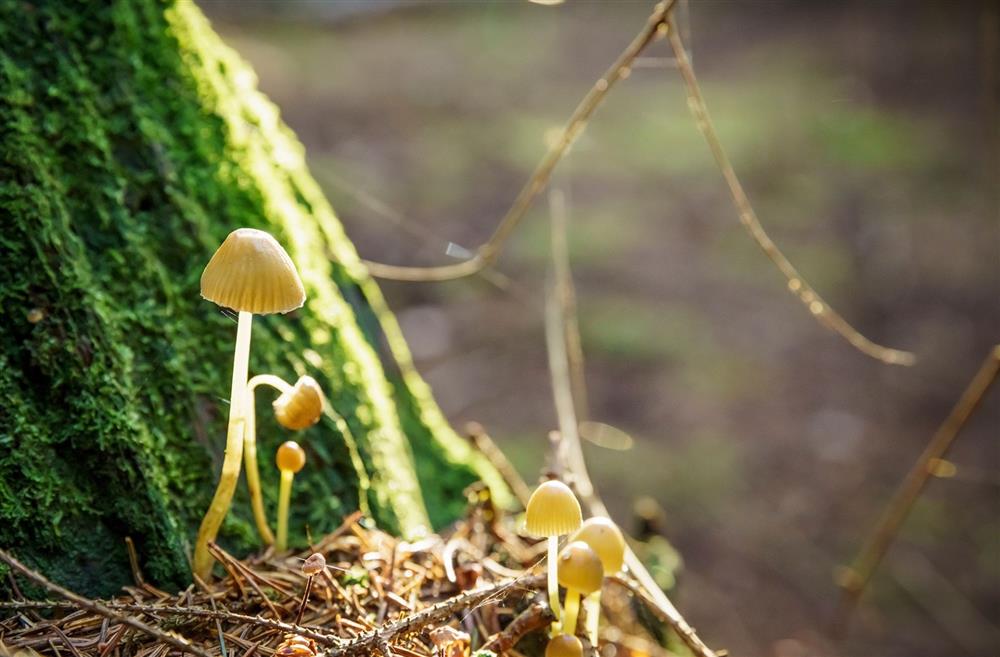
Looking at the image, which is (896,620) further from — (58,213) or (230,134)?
(58,213)

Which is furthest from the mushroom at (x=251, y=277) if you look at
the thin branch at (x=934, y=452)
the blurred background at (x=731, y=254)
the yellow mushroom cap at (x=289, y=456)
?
the thin branch at (x=934, y=452)

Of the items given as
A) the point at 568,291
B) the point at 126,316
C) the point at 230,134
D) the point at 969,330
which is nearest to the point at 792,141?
the point at 969,330

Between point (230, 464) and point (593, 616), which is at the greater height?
point (230, 464)

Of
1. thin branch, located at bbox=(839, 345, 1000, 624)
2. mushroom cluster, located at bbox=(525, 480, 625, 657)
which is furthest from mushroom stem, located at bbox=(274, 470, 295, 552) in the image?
thin branch, located at bbox=(839, 345, 1000, 624)

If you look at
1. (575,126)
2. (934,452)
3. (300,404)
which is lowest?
(934,452)

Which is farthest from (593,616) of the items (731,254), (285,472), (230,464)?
(731,254)

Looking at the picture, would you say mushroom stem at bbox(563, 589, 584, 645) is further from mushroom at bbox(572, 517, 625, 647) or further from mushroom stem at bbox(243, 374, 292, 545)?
mushroom stem at bbox(243, 374, 292, 545)

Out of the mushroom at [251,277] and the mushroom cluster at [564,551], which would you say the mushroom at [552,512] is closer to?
the mushroom cluster at [564,551]

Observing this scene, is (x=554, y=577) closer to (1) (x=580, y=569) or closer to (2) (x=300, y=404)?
(1) (x=580, y=569)
